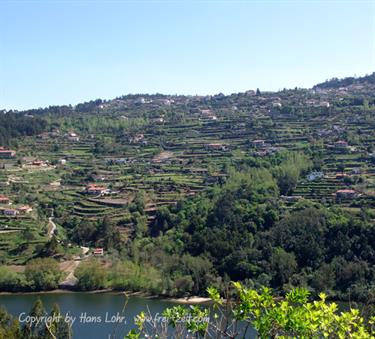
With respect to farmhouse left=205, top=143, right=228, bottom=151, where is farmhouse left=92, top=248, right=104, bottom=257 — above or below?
below

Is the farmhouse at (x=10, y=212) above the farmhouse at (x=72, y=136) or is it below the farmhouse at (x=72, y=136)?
below

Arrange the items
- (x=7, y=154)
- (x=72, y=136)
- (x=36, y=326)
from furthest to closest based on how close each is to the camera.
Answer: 1. (x=72, y=136)
2. (x=7, y=154)
3. (x=36, y=326)

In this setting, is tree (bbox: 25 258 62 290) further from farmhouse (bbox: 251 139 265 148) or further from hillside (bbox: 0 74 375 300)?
farmhouse (bbox: 251 139 265 148)

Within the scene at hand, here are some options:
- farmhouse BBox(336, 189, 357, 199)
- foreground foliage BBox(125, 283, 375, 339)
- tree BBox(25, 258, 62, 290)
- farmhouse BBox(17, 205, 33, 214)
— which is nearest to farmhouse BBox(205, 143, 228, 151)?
farmhouse BBox(336, 189, 357, 199)

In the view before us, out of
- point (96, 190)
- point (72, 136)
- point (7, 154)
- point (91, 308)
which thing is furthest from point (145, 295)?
point (72, 136)

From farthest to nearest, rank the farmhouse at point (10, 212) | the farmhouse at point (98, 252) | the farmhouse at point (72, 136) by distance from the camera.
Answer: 1. the farmhouse at point (72, 136)
2. the farmhouse at point (10, 212)
3. the farmhouse at point (98, 252)

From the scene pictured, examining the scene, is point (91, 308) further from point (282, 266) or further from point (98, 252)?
point (282, 266)

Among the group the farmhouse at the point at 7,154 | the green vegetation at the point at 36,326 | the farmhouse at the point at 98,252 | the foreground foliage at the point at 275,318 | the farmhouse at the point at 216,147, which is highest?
the foreground foliage at the point at 275,318

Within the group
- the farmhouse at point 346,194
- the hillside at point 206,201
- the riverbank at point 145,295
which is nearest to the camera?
the riverbank at point 145,295

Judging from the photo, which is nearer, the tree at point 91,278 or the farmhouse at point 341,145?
the tree at point 91,278

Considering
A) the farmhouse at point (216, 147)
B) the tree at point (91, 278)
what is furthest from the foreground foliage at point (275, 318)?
the farmhouse at point (216, 147)

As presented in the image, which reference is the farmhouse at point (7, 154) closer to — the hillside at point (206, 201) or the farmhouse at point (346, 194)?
the hillside at point (206, 201)
